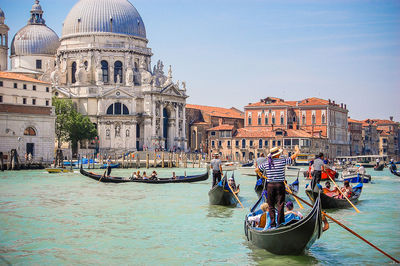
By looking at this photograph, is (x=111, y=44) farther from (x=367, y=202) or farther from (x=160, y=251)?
(x=160, y=251)

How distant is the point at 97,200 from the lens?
1956 centimetres

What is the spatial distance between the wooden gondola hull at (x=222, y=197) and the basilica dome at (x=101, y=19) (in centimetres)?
4207

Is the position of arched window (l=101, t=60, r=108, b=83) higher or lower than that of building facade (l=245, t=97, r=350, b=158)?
higher

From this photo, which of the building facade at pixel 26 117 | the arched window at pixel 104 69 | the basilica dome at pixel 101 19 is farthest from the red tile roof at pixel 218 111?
the building facade at pixel 26 117

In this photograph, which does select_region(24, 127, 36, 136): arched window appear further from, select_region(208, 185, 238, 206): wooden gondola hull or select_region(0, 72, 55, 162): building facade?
select_region(208, 185, 238, 206): wooden gondola hull

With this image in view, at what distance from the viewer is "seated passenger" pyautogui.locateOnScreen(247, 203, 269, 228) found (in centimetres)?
1028

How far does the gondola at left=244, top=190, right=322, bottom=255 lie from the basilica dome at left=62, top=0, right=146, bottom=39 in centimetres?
4843

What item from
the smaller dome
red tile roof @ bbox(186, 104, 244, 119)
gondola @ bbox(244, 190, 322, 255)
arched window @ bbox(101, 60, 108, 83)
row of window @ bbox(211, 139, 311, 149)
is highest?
the smaller dome

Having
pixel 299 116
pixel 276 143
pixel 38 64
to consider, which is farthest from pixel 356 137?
pixel 38 64

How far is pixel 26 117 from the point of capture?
37750 mm

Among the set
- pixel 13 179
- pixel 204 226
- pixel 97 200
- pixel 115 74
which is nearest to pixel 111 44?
pixel 115 74

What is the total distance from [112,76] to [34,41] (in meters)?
10.3

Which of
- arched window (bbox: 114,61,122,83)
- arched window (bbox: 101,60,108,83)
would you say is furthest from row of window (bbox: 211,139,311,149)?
arched window (bbox: 101,60,108,83)

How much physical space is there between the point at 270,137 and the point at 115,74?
16.4m
